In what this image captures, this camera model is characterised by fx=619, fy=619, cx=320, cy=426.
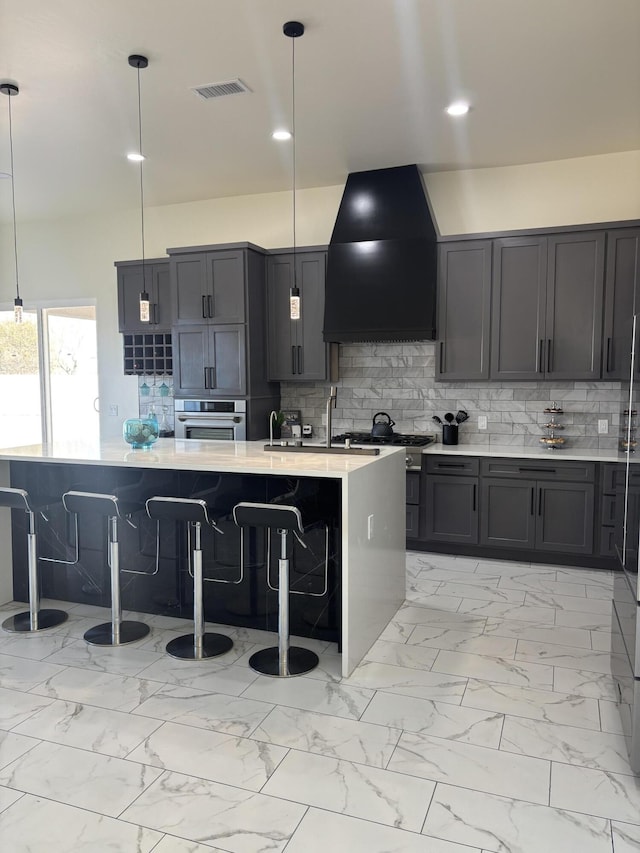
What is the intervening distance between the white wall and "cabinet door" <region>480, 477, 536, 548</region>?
84.8 inches

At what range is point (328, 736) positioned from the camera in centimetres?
249

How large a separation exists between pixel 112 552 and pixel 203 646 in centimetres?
72

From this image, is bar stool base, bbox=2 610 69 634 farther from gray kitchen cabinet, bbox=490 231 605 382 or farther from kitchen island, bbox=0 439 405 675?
gray kitchen cabinet, bbox=490 231 605 382

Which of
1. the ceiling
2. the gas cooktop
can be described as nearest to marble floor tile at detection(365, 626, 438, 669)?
the gas cooktop

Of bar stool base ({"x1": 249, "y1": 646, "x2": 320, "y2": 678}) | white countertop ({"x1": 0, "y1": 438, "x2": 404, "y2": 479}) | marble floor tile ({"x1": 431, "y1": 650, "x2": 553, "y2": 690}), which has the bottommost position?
marble floor tile ({"x1": 431, "y1": 650, "x2": 553, "y2": 690})

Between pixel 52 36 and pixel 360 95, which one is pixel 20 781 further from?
pixel 360 95

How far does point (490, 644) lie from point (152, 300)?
14.6ft

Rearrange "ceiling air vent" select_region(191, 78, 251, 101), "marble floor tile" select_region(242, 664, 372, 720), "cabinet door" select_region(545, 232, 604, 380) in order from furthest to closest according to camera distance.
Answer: "cabinet door" select_region(545, 232, 604, 380), "ceiling air vent" select_region(191, 78, 251, 101), "marble floor tile" select_region(242, 664, 372, 720)

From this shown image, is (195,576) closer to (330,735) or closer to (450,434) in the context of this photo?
(330,735)

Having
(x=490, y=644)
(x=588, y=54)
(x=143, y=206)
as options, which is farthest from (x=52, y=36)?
(x=490, y=644)

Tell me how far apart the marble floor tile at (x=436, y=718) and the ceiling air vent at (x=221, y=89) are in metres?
3.48

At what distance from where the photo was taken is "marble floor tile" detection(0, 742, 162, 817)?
83.4 inches

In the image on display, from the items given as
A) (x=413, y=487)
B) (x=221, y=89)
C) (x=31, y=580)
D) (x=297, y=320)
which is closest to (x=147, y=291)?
(x=297, y=320)

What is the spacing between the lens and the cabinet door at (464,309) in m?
5.03
